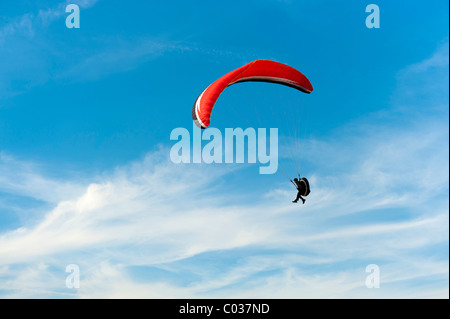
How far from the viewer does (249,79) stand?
971 inches

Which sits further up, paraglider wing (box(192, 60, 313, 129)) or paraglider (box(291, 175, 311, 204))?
paraglider wing (box(192, 60, 313, 129))

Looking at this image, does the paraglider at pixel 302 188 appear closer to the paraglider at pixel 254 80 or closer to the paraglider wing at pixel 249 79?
the paraglider at pixel 254 80

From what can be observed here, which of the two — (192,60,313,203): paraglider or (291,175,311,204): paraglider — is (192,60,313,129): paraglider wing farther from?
(291,175,311,204): paraglider

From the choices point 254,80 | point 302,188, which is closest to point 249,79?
point 254,80

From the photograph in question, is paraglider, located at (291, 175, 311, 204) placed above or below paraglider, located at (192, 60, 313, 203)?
below

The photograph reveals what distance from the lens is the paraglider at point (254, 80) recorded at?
20812mm

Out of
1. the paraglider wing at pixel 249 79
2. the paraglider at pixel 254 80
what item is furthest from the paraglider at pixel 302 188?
the paraglider wing at pixel 249 79

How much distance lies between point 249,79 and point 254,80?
1.93 feet

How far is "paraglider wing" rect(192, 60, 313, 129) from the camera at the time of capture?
818 inches

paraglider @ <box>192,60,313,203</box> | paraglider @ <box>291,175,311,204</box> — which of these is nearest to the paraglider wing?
paraglider @ <box>192,60,313,203</box>

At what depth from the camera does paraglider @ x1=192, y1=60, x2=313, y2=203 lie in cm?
2081
